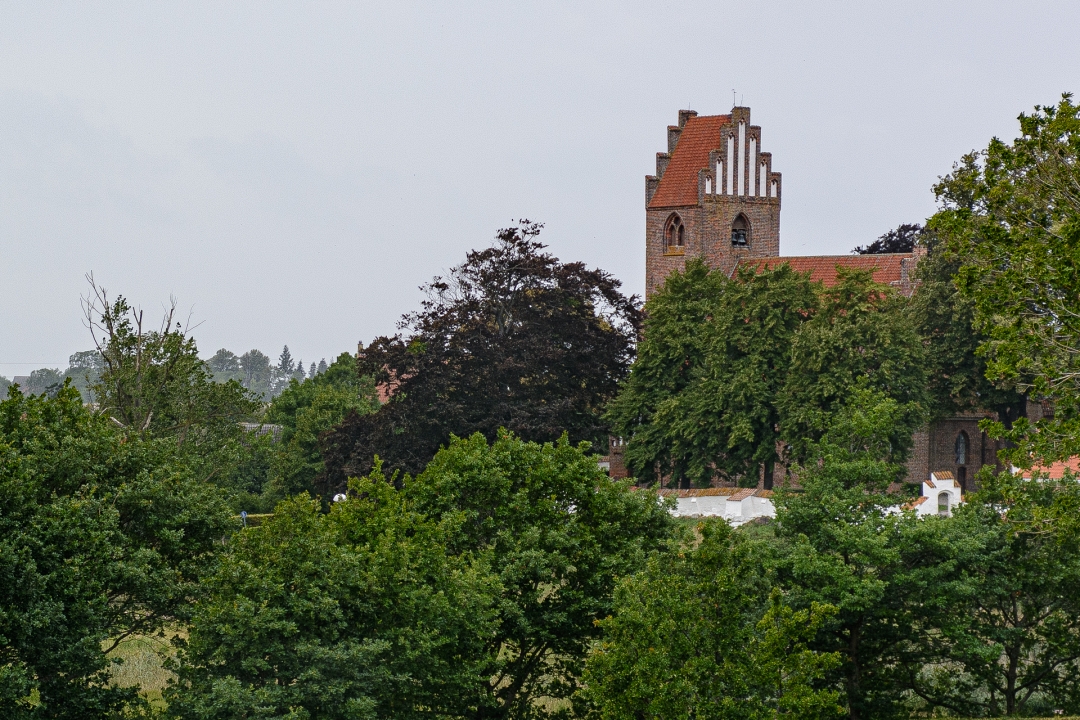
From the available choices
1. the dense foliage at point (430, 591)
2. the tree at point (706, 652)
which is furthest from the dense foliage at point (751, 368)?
the tree at point (706, 652)

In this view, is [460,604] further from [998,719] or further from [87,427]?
[998,719]

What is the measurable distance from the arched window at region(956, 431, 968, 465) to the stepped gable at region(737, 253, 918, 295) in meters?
5.97

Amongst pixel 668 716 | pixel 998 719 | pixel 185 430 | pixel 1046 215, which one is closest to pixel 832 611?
pixel 668 716

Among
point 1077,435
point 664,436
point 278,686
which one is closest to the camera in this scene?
point 278,686

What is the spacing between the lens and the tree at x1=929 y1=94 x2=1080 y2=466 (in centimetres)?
1902

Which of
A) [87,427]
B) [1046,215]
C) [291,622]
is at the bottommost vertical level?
[291,622]

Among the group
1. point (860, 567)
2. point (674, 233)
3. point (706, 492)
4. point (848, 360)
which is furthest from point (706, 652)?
point (674, 233)

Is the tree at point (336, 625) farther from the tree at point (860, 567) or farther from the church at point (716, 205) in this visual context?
the church at point (716, 205)

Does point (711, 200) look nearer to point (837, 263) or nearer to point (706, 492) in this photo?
point (837, 263)

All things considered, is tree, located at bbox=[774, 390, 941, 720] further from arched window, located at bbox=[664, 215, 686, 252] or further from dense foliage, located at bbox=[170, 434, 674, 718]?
arched window, located at bbox=[664, 215, 686, 252]

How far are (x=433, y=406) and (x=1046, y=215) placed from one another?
2862cm

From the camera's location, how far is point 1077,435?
19.2 m

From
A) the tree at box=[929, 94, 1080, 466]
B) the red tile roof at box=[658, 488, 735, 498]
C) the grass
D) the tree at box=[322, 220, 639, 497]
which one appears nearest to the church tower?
the tree at box=[322, 220, 639, 497]

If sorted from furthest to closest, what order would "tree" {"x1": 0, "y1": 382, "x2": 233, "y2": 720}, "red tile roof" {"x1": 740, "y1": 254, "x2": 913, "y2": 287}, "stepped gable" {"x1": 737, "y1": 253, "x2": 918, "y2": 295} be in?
"red tile roof" {"x1": 740, "y1": 254, "x2": 913, "y2": 287} < "stepped gable" {"x1": 737, "y1": 253, "x2": 918, "y2": 295} < "tree" {"x1": 0, "y1": 382, "x2": 233, "y2": 720}
